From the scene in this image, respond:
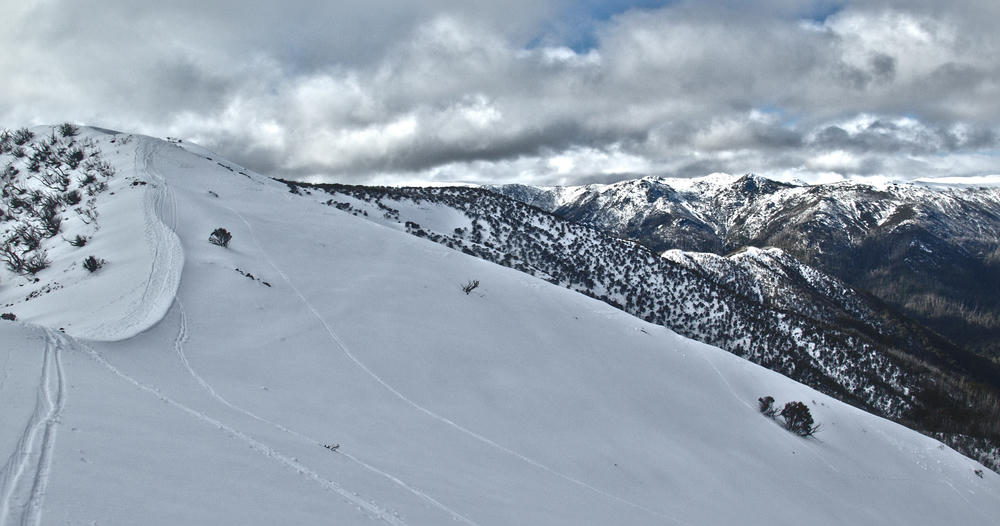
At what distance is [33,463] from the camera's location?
28.8ft

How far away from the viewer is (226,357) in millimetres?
18812

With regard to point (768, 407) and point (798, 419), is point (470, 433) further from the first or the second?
point (798, 419)

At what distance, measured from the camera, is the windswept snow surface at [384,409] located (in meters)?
10.2

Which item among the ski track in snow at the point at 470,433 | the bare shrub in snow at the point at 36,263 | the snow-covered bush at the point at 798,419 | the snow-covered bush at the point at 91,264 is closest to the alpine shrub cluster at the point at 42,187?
the bare shrub in snow at the point at 36,263

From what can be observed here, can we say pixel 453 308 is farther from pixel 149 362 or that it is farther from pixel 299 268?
pixel 149 362

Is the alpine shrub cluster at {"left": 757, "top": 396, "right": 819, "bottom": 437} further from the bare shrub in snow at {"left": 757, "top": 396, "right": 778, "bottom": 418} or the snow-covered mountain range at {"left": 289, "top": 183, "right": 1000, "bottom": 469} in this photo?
the snow-covered mountain range at {"left": 289, "top": 183, "right": 1000, "bottom": 469}

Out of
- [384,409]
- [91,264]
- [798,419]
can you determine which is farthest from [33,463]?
[798,419]

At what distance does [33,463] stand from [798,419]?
38.6 m

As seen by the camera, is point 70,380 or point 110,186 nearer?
point 70,380

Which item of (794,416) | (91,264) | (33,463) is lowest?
(33,463)

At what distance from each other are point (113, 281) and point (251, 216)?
55.4 feet

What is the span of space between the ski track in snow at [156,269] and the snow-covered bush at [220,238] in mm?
1999

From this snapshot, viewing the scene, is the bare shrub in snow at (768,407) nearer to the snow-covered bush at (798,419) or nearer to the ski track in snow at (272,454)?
the snow-covered bush at (798,419)

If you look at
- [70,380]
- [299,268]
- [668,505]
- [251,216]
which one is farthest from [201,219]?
[668,505]
